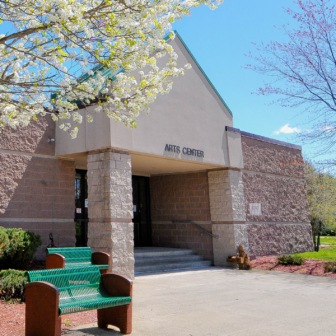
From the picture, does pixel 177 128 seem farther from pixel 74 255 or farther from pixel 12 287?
pixel 12 287

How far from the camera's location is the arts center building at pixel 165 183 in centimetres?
911

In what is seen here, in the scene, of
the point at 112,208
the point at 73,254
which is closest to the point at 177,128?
the point at 112,208

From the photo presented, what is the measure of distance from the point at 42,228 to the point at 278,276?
250 inches

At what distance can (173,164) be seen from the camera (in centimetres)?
1183

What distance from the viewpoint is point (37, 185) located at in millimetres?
9727

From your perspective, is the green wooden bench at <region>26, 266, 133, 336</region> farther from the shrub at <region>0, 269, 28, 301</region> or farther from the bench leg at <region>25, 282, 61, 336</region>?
the shrub at <region>0, 269, 28, 301</region>

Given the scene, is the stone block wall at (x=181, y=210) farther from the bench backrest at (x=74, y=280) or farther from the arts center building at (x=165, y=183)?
the bench backrest at (x=74, y=280)

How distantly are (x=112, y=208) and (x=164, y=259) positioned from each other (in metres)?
3.43

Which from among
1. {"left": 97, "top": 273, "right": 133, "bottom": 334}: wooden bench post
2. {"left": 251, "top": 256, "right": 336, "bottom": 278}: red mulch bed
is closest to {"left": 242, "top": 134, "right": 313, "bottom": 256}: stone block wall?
{"left": 251, "top": 256, "right": 336, "bottom": 278}: red mulch bed

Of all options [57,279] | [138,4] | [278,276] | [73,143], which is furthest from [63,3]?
[278,276]

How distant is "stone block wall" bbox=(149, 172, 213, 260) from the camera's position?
42.2ft

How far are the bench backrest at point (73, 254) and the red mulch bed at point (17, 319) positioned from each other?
0.98 metres

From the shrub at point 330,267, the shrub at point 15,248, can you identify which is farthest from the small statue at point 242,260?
the shrub at point 15,248

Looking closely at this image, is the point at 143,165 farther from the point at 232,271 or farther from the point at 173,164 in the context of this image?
the point at 232,271
